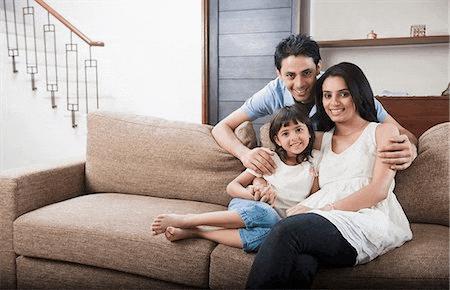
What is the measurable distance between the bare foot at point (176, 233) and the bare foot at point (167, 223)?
0.05 ft

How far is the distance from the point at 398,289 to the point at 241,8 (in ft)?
11.6

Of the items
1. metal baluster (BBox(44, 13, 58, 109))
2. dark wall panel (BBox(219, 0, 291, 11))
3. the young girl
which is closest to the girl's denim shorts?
the young girl

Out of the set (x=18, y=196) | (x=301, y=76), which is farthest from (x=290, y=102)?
(x=18, y=196)

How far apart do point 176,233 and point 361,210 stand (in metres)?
0.66

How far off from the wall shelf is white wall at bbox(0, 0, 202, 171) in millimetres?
1359

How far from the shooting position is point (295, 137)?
70.4 inches

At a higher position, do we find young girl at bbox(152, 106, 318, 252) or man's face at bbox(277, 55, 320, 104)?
man's face at bbox(277, 55, 320, 104)

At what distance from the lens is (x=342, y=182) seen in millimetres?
1708

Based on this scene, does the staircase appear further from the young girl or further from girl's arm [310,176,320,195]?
girl's arm [310,176,320,195]

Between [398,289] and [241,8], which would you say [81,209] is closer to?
[398,289]

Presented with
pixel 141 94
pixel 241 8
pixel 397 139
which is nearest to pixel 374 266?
pixel 397 139

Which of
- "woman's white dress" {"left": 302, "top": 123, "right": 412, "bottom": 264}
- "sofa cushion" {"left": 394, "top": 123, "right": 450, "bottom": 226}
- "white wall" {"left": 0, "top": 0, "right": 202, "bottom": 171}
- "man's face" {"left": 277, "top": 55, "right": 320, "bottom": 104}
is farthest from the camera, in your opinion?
"white wall" {"left": 0, "top": 0, "right": 202, "bottom": 171}

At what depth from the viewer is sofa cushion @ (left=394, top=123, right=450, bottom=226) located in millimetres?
1803

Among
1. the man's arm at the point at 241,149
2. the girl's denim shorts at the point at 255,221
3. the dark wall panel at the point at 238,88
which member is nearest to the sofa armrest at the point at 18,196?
the man's arm at the point at 241,149
